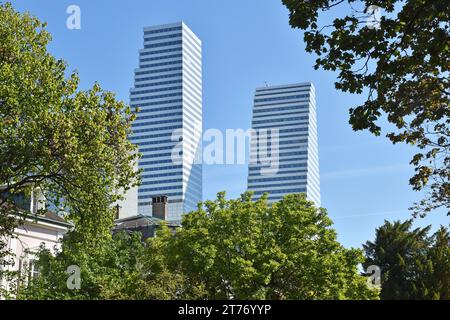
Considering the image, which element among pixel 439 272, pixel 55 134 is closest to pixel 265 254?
pixel 55 134

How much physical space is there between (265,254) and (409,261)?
114ft

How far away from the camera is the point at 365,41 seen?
13148 millimetres

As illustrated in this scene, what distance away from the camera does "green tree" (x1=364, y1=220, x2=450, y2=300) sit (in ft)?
212

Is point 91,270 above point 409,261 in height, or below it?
below

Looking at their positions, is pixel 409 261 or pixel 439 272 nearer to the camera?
pixel 439 272

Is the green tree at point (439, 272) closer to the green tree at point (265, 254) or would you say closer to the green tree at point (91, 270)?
the green tree at point (265, 254)

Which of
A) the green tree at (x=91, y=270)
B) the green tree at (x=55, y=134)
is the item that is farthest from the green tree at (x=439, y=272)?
the green tree at (x=55, y=134)

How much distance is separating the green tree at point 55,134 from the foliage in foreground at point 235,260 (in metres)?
8.76

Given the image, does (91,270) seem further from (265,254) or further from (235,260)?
(265,254)

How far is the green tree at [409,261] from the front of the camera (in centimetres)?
6469

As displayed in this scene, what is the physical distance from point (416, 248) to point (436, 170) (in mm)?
54747

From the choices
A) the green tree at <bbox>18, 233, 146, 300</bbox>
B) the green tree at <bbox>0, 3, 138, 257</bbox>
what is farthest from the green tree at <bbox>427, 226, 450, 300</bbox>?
the green tree at <bbox>0, 3, 138, 257</bbox>

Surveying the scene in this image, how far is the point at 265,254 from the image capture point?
38594 millimetres
